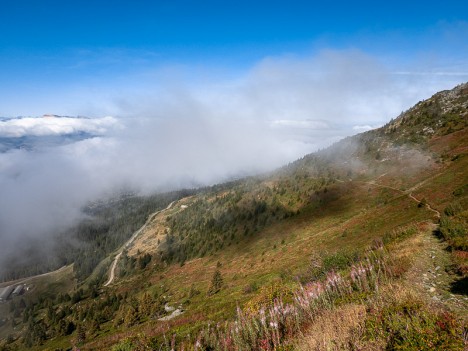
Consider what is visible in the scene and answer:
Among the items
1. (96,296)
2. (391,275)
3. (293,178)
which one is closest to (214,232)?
(293,178)

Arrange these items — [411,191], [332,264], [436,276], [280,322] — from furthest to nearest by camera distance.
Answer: [411,191], [332,264], [436,276], [280,322]

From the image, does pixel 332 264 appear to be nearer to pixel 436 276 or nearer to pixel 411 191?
pixel 436 276

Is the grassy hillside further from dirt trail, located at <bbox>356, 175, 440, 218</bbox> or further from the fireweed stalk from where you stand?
dirt trail, located at <bbox>356, 175, 440, 218</bbox>

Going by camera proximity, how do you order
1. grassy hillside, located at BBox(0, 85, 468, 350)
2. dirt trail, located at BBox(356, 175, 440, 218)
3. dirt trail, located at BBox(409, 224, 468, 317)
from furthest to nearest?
→ dirt trail, located at BBox(356, 175, 440, 218) < dirt trail, located at BBox(409, 224, 468, 317) < grassy hillside, located at BBox(0, 85, 468, 350)

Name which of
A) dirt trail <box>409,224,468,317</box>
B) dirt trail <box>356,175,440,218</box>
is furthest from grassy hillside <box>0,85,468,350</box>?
dirt trail <box>356,175,440,218</box>

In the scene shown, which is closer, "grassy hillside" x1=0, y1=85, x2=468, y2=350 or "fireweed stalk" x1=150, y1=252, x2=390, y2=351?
"grassy hillside" x1=0, y1=85, x2=468, y2=350

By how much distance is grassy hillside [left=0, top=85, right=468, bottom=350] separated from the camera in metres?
13.1

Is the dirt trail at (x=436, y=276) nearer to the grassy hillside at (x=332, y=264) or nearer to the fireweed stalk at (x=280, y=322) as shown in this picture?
the grassy hillside at (x=332, y=264)

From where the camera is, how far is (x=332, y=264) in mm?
26969

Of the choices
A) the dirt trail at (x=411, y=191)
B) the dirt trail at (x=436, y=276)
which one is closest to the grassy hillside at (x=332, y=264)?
the dirt trail at (x=436, y=276)

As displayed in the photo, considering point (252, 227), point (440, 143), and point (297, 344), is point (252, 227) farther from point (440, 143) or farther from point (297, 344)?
point (297, 344)

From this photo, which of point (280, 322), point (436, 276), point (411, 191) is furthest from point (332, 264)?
point (411, 191)

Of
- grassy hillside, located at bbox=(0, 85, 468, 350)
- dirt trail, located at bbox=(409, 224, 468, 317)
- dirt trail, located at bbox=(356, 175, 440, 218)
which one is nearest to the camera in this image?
grassy hillside, located at bbox=(0, 85, 468, 350)

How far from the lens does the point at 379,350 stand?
32.0ft
